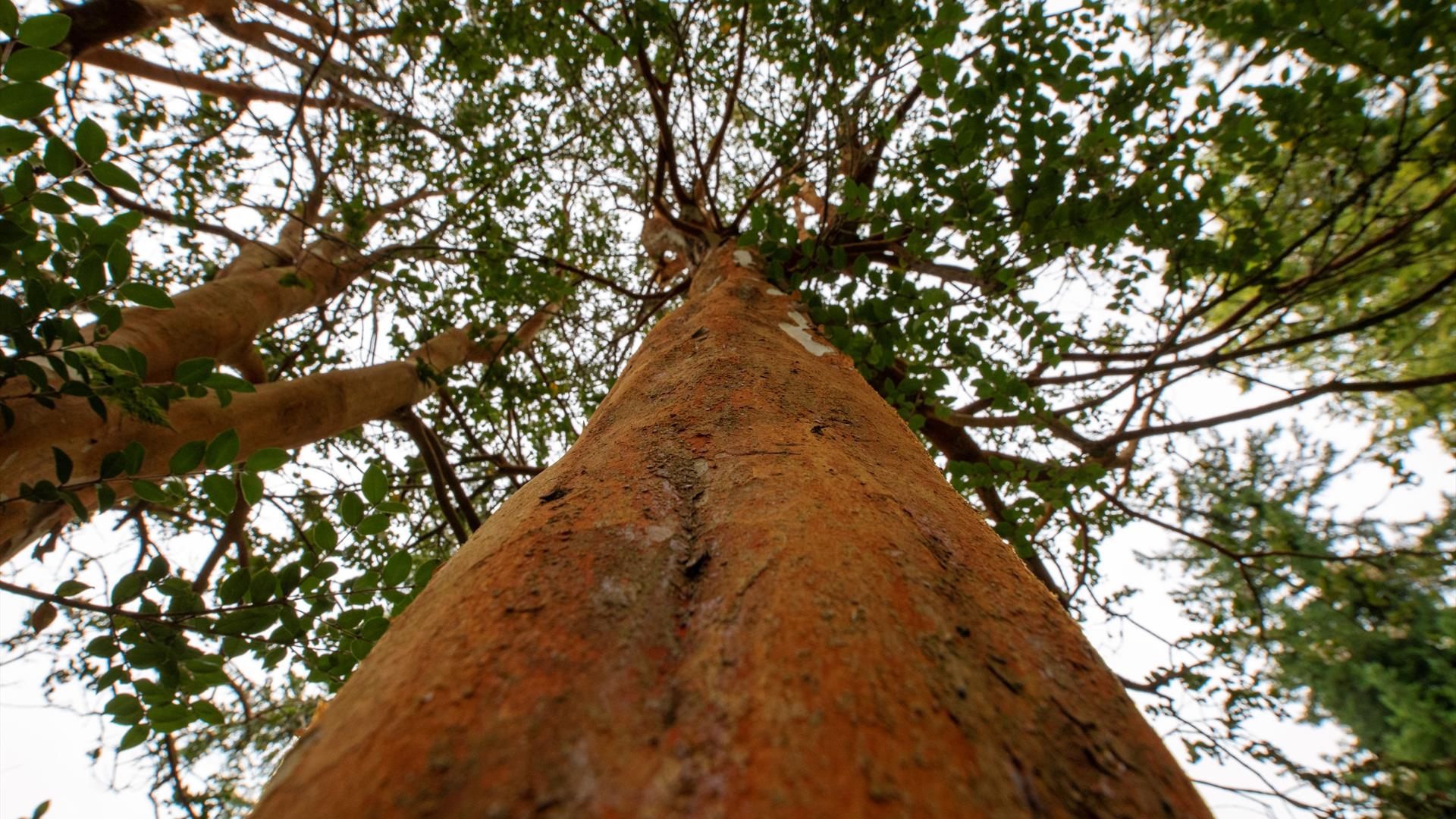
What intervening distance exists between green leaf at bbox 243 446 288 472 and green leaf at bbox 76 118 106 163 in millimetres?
583

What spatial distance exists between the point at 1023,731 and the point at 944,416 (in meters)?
2.18

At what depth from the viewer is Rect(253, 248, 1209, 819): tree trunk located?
1.21ft

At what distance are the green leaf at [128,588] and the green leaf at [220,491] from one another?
0.20 meters

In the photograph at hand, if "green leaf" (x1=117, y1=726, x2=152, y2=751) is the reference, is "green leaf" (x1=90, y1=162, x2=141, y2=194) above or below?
above

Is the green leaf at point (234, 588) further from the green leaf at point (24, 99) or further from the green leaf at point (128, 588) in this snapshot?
the green leaf at point (24, 99)

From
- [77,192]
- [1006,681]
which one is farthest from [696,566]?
[77,192]

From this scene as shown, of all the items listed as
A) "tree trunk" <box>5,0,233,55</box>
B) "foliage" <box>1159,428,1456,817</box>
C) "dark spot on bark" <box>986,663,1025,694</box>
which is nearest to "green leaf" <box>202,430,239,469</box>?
"dark spot on bark" <box>986,663,1025,694</box>

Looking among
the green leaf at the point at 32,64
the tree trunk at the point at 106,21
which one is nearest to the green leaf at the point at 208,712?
the green leaf at the point at 32,64

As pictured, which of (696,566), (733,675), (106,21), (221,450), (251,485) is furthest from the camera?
(106,21)

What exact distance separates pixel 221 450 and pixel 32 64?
690 mm

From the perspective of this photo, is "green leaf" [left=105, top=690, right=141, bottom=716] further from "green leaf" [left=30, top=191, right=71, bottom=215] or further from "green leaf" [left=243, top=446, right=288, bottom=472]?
"green leaf" [left=30, top=191, right=71, bottom=215]

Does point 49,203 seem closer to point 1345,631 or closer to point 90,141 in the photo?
point 90,141

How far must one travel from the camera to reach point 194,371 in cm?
125

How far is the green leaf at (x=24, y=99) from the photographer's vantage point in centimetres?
96
